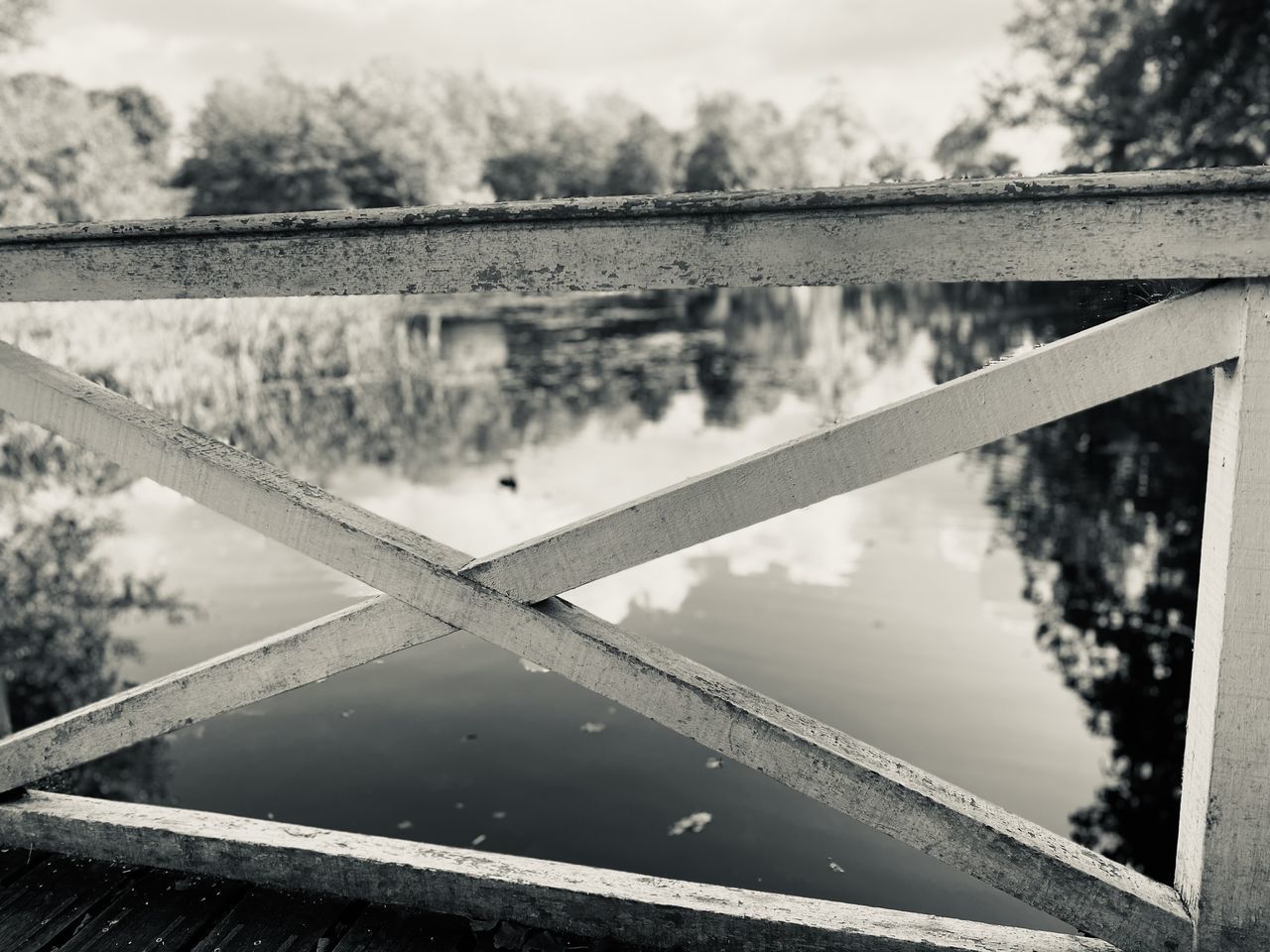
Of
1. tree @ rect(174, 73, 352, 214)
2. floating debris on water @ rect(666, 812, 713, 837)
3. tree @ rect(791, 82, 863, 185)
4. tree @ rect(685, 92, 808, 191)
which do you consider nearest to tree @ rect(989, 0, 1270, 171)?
tree @ rect(685, 92, 808, 191)

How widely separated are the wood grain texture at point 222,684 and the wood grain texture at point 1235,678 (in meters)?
1.49

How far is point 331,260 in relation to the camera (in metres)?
1.93

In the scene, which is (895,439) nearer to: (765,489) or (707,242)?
(765,489)

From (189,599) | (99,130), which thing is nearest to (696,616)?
(189,599)

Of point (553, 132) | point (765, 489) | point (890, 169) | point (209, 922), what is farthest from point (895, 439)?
point (553, 132)

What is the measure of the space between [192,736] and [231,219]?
4.42 metres

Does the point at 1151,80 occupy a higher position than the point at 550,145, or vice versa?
the point at 550,145

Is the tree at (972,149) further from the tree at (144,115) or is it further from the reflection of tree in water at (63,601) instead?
the tree at (144,115)

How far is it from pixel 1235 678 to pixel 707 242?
1240mm

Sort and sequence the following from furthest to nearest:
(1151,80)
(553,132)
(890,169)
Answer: (553,132) < (1151,80) < (890,169)

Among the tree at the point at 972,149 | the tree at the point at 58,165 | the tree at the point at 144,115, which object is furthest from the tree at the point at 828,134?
the tree at the point at 144,115

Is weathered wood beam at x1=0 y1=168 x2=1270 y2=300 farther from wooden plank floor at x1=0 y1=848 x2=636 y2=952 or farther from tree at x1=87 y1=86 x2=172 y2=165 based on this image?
tree at x1=87 y1=86 x2=172 y2=165

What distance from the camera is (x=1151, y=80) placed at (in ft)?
111

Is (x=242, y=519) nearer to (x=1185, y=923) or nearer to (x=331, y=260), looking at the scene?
(x=331, y=260)
